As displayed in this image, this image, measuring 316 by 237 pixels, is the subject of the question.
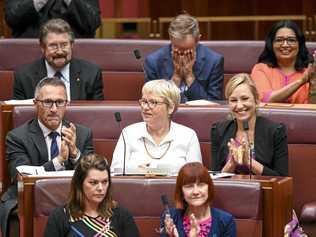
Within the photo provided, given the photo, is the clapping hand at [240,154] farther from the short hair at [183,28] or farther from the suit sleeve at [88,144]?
the short hair at [183,28]

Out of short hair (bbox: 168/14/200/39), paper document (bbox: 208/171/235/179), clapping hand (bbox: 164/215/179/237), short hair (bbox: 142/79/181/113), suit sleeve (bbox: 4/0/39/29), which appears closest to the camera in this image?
clapping hand (bbox: 164/215/179/237)

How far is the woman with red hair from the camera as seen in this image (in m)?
2.41

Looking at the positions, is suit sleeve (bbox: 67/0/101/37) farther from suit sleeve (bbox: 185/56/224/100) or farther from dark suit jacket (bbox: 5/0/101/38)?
suit sleeve (bbox: 185/56/224/100)

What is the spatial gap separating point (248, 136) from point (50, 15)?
3.72 ft

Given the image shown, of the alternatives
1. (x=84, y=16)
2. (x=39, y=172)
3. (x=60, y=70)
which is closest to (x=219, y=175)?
(x=39, y=172)

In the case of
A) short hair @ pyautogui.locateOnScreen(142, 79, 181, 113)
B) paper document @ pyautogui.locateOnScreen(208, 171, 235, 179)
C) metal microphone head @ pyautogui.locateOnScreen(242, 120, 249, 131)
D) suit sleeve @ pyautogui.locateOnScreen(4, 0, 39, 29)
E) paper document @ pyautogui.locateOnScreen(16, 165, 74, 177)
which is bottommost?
paper document @ pyautogui.locateOnScreen(208, 171, 235, 179)

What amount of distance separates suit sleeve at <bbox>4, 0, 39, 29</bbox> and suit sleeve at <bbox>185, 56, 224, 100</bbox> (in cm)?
69

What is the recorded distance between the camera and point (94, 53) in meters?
3.57

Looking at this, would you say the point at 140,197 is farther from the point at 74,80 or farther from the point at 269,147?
the point at 74,80

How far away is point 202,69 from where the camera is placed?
3.28 meters

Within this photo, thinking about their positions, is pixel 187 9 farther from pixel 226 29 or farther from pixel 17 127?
pixel 17 127

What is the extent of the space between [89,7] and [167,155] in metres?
1.00

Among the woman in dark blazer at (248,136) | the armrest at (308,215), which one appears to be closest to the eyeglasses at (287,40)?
the woman in dark blazer at (248,136)

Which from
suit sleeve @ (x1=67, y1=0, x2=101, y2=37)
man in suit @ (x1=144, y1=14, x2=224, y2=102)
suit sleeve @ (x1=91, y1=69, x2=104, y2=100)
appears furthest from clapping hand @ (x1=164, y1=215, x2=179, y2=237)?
suit sleeve @ (x1=67, y1=0, x2=101, y2=37)
